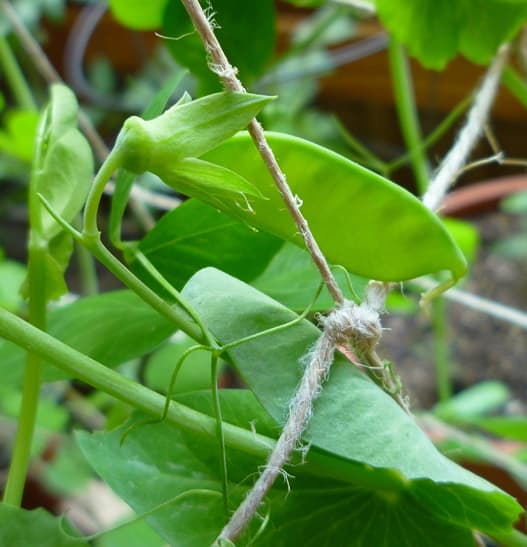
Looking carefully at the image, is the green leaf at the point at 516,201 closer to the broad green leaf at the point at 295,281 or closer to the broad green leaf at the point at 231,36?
the broad green leaf at the point at 231,36

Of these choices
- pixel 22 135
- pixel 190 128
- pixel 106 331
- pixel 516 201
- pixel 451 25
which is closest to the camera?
pixel 190 128

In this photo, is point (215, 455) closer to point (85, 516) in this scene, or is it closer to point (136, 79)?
→ point (85, 516)

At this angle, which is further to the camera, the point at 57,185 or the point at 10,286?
the point at 10,286

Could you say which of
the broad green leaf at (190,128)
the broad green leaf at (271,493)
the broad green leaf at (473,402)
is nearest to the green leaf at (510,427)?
the broad green leaf at (473,402)

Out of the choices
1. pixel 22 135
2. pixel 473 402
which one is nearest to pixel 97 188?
pixel 22 135

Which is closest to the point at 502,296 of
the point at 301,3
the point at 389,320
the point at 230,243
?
the point at 389,320

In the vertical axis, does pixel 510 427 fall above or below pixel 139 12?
below

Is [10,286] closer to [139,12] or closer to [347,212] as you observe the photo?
[139,12]
